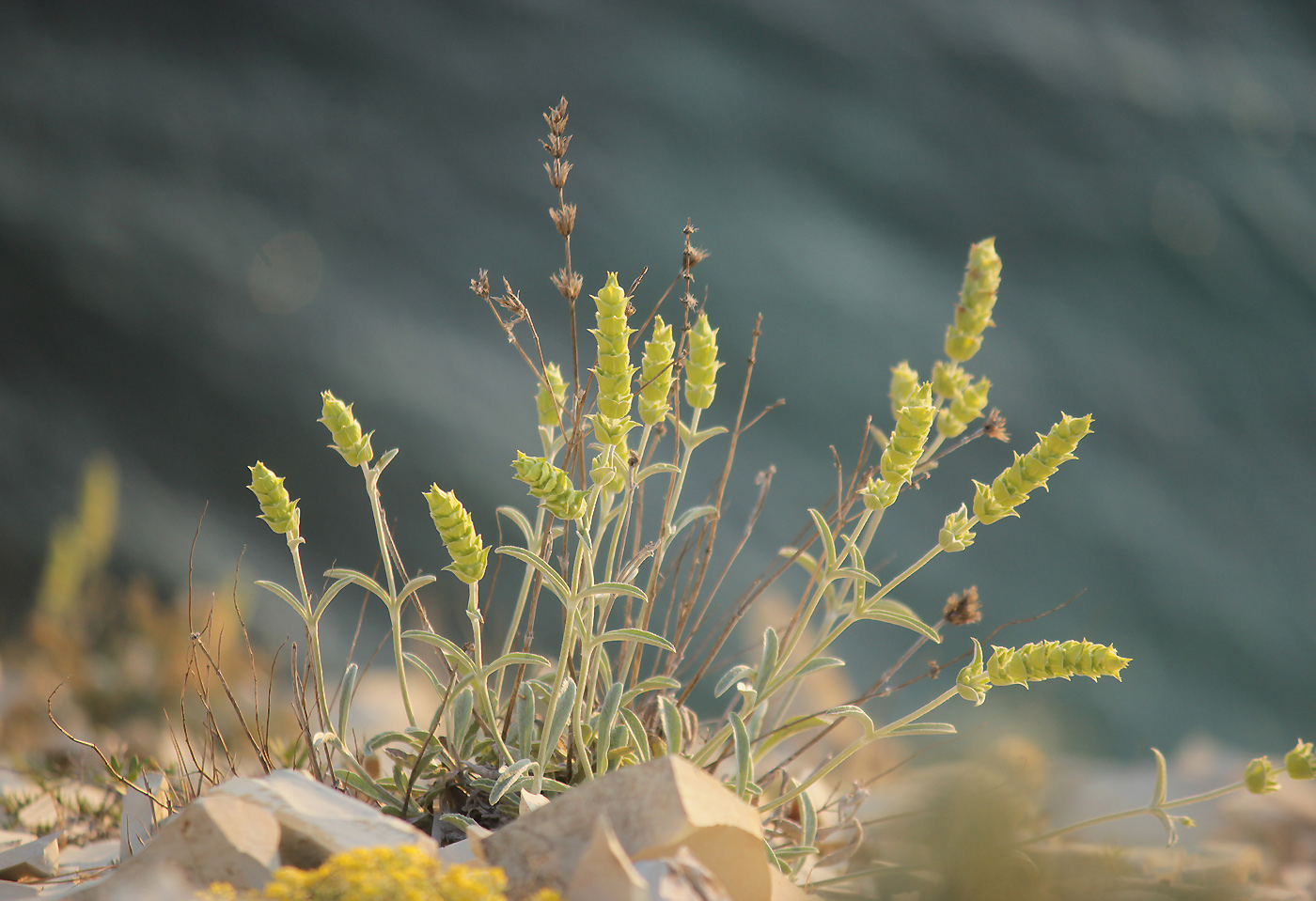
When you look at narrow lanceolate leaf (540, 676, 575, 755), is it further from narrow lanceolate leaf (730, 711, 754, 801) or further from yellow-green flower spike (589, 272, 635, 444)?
yellow-green flower spike (589, 272, 635, 444)

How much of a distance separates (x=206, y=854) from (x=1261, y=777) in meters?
0.89

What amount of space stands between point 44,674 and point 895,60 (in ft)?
9.32

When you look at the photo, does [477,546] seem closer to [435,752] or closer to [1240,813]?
[435,752]

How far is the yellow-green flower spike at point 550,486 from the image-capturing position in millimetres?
608

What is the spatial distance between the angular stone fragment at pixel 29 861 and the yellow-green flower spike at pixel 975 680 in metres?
0.95

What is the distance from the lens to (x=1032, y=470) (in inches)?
28.7

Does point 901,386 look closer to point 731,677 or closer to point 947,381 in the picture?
point 947,381

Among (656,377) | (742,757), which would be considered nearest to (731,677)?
(742,757)

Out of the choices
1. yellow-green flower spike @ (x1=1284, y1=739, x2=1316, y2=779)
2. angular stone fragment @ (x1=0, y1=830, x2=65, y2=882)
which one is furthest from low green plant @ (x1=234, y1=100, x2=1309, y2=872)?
angular stone fragment @ (x1=0, y1=830, x2=65, y2=882)

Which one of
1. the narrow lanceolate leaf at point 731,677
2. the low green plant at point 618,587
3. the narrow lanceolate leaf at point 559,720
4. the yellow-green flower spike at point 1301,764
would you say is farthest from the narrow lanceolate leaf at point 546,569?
the yellow-green flower spike at point 1301,764

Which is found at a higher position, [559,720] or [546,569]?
[546,569]

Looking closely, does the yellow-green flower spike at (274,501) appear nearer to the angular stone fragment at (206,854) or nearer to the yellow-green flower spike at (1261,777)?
the angular stone fragment at (206,854)

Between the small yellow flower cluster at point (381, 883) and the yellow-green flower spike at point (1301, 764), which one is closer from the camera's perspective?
the small yellow flower cluster at point (381, 883)

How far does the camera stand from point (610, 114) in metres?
2.59
